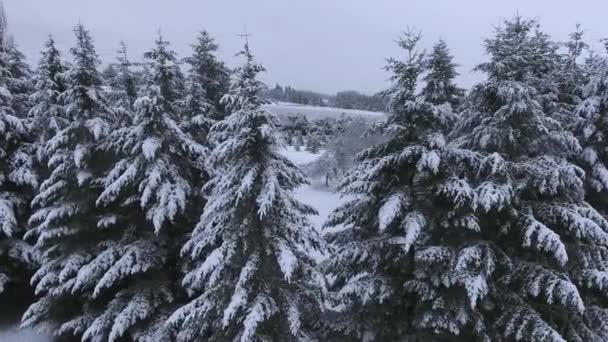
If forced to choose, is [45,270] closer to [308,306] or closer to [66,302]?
[66,302]

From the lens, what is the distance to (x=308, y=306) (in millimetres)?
9758

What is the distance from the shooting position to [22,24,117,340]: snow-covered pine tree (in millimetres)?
11648

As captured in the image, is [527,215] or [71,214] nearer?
[527,215]

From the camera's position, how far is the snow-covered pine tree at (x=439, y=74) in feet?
33.0

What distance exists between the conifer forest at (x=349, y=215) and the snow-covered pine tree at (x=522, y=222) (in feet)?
0.16

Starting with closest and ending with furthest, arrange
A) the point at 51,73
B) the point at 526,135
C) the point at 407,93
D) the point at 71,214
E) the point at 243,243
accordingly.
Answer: the point at 243,243 → the point at 407,93 → the point at 526,135 → the point at 71,214 → the point at 51,73

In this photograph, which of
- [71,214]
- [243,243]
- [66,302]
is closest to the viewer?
[243,243]

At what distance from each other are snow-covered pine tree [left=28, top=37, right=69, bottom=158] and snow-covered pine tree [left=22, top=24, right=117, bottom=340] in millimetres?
1495

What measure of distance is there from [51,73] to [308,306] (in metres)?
11.5

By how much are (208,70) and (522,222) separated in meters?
11.1

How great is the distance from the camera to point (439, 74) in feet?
34.1

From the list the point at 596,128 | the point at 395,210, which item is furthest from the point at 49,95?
the point at 596,128

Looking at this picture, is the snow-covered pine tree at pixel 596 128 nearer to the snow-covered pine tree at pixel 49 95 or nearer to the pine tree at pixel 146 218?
the pine tree at pixel 146 218

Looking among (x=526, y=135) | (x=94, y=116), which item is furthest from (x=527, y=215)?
(x=94, y=116)
